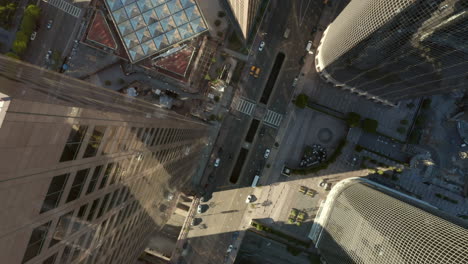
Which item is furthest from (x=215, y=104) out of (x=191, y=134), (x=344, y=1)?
(x=344, y=1)

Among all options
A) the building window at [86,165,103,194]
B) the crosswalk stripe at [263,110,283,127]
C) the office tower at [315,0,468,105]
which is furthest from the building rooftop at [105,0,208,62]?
the building window at [86,165,103,194]

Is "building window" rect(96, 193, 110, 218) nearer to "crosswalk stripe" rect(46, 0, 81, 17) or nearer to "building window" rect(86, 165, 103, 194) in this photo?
"building window" rect(86, 165, 103, 194)

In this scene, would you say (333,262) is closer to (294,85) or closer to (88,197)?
(294,85)

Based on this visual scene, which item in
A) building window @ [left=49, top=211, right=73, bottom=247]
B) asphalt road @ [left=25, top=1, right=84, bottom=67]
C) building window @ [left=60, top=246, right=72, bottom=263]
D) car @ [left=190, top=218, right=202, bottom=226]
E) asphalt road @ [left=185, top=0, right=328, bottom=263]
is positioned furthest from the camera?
car @ [left=190, top=218, right=202, bottom=226]

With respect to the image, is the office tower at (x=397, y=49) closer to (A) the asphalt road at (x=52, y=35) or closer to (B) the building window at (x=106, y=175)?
(B) the building window at (x=106, y=175)

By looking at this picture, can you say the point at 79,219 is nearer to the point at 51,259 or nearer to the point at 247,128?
the point at 51,259

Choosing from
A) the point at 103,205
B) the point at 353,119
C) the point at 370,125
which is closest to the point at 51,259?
the point at 103,205

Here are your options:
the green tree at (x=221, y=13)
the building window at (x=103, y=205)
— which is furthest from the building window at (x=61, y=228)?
the green tree at (x=221, y=13)
